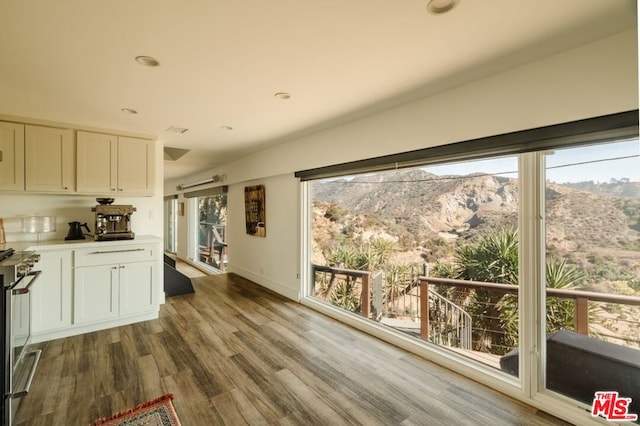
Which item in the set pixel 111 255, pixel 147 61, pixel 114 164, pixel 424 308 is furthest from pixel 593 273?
pixel 114 164

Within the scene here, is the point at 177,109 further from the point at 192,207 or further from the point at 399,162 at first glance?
the point at 192,207

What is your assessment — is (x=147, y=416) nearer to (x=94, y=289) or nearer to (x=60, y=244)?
(x=94, y=289)

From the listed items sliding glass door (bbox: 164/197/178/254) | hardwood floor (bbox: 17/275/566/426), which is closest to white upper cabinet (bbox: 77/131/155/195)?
hardwood floor (bbox: 17/275/566/426)

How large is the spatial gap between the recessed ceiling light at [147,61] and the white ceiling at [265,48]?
0.15 feet

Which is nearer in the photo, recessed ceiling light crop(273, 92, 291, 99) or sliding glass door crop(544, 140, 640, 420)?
sliding glass door crop(544, 140, 640, 420)

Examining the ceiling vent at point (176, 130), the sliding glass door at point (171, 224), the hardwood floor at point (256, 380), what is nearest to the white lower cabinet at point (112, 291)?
the hardwood floor at point (256, 380)

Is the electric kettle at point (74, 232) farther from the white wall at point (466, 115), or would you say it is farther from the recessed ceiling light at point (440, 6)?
the recessed ceiling light at point (440, 6)

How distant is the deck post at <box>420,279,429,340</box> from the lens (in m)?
2.89

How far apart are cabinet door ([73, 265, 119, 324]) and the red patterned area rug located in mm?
1728

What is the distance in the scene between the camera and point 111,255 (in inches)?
128

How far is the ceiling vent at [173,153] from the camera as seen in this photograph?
482 cm

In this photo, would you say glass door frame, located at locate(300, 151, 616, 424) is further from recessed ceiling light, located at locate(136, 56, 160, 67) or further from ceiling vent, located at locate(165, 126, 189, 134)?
ceiling vent, located at locate(165, 126, 189, 134)

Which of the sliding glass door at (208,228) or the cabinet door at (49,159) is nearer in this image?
the cabinet door at (49,159)

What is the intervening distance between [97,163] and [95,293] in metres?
1.56
